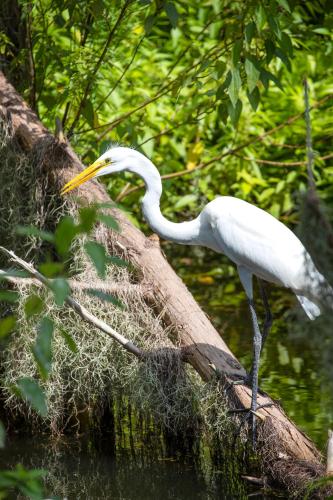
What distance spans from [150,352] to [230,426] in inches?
20.9

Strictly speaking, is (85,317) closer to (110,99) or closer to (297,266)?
(297,266)

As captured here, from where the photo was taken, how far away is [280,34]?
4.89 meters

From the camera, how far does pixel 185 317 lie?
4633 mm

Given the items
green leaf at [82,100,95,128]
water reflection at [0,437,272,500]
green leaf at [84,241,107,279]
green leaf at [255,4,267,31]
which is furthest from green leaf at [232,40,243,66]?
green leaf at [84,241,107,279]

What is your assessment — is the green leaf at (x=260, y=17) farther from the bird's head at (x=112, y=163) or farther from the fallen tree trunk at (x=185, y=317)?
the fallen tree trunk at (x=185, y=317)

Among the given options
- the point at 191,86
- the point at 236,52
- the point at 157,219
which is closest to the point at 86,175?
the point at 157,219

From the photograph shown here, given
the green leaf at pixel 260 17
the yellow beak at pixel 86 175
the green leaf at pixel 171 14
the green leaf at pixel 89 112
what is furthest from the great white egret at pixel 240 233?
the green leaf at pixel 89 112

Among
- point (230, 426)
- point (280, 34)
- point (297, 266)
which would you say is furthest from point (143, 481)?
point (280, 34)

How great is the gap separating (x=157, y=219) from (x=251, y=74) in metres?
0.92

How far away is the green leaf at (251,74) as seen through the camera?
4914mm

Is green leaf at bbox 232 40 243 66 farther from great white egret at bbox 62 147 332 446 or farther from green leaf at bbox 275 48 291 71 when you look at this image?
great white egret at bbox 62 147 332 446

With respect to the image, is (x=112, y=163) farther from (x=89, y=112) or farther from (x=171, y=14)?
(x=89, y=112)

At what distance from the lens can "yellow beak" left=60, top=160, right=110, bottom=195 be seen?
4.71 metres

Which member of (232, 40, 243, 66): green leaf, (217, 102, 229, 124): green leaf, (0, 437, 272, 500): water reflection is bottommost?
(0, 437, 272, 500): water reflection
